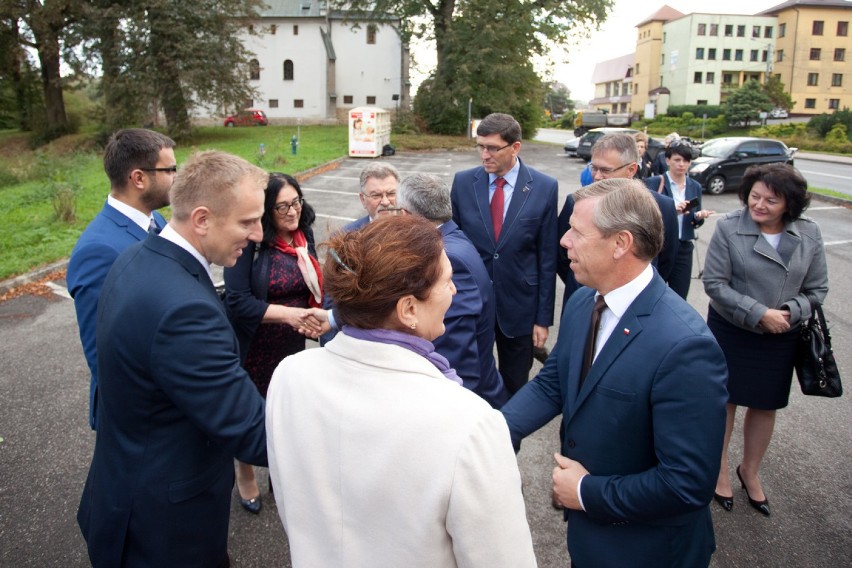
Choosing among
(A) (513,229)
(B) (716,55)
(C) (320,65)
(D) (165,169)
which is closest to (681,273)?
(A) (513,229)

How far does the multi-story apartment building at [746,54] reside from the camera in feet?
207

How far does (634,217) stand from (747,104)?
54941 mm

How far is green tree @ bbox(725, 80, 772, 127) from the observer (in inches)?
1913

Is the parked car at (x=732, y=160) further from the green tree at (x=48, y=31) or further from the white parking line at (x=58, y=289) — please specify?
the green tree at (x=48, y=31)

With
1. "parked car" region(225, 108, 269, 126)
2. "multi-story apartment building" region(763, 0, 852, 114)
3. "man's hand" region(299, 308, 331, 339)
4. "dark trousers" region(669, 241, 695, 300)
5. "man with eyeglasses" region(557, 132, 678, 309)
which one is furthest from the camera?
"multi-story apartment building" region(763, 0, 852, 114)

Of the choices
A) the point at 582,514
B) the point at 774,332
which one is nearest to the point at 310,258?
the point at 582,514

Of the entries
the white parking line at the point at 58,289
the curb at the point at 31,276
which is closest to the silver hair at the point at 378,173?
the white parking line at the point at 58,289

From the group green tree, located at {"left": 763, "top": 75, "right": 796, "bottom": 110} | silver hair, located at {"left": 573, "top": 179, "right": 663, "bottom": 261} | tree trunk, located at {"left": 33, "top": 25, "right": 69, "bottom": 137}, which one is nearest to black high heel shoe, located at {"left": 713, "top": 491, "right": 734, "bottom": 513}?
silver hair, located at {"left": 573, "top": 179, "right": 663, "bottom": 261}

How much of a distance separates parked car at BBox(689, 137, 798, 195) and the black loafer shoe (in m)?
16.8

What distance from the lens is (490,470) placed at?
1316 millimetres

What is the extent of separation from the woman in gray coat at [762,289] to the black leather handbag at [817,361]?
55 mm

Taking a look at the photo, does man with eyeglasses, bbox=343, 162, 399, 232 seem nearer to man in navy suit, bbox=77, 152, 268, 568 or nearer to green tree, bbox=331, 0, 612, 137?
man in navy suit, bbox=77, 152, 268, 568

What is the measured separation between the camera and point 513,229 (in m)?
4.12

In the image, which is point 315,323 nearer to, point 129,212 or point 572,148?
point 129,212
